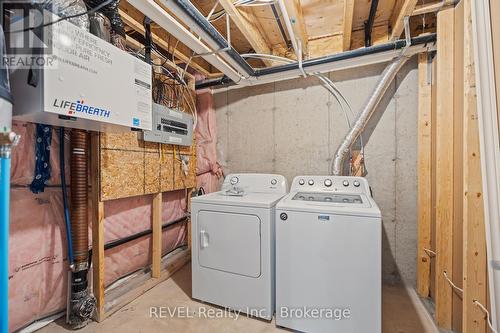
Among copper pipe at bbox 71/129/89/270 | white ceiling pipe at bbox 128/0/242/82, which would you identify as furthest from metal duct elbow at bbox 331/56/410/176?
copper pipe at bbox 71/129/89/270

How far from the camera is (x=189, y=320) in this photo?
1756 mm

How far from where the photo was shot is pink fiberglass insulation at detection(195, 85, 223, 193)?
2965 millimetres

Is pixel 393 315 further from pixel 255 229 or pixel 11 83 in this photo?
pixel 11 83

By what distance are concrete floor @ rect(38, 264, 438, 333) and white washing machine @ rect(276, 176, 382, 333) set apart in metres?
0.30

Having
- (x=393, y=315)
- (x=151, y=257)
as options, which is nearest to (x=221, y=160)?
(x=151, y=257)

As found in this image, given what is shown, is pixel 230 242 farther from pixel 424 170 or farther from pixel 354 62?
pixel 354 62

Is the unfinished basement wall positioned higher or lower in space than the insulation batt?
higher

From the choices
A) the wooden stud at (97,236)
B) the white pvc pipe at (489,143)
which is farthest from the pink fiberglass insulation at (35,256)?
the white pvc pipe at (489,143)

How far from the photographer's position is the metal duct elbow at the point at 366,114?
207 cm

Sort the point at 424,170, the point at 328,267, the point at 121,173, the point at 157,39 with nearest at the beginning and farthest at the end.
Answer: the point at 328,267, the point at 121,173, the point at 424,170, the point at 157,39

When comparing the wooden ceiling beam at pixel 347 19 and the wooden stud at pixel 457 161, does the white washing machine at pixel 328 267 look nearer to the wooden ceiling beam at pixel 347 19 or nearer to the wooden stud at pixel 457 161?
the wooden stud at pixel 457 161

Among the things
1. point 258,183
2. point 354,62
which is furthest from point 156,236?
point 354,62

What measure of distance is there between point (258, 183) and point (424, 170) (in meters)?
1.51

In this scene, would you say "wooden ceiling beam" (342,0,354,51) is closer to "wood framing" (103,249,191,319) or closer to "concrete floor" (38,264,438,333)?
"concrete floor" (38,264,438,333)
